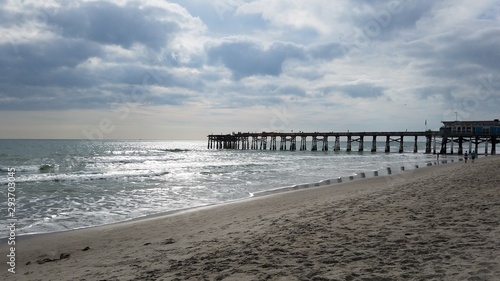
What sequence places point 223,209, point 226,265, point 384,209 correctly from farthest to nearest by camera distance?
point 223,209 < point 384,209 < point 226,265

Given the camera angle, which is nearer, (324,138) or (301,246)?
(301,246)

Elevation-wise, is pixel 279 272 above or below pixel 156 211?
above

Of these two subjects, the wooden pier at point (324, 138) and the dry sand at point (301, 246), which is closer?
the dry sand at point (301, 246)

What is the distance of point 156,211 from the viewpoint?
523 inches

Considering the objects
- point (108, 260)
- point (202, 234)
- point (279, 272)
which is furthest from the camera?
point (202, 234)

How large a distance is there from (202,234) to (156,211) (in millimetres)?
5469

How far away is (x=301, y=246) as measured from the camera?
6188 mm

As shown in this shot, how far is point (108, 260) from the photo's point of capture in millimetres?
6773

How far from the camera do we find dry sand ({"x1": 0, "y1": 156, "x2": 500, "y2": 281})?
192 inches

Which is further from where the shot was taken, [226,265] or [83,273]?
[83,273]

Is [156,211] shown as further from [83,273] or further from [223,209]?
[83,273]

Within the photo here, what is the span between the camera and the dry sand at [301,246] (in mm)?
4867

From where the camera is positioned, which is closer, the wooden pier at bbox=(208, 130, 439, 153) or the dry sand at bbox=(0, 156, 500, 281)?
the dry sand at bbox=(0, 156, 500, 281)

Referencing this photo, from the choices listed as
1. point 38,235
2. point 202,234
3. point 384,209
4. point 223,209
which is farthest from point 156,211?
point 384,209
